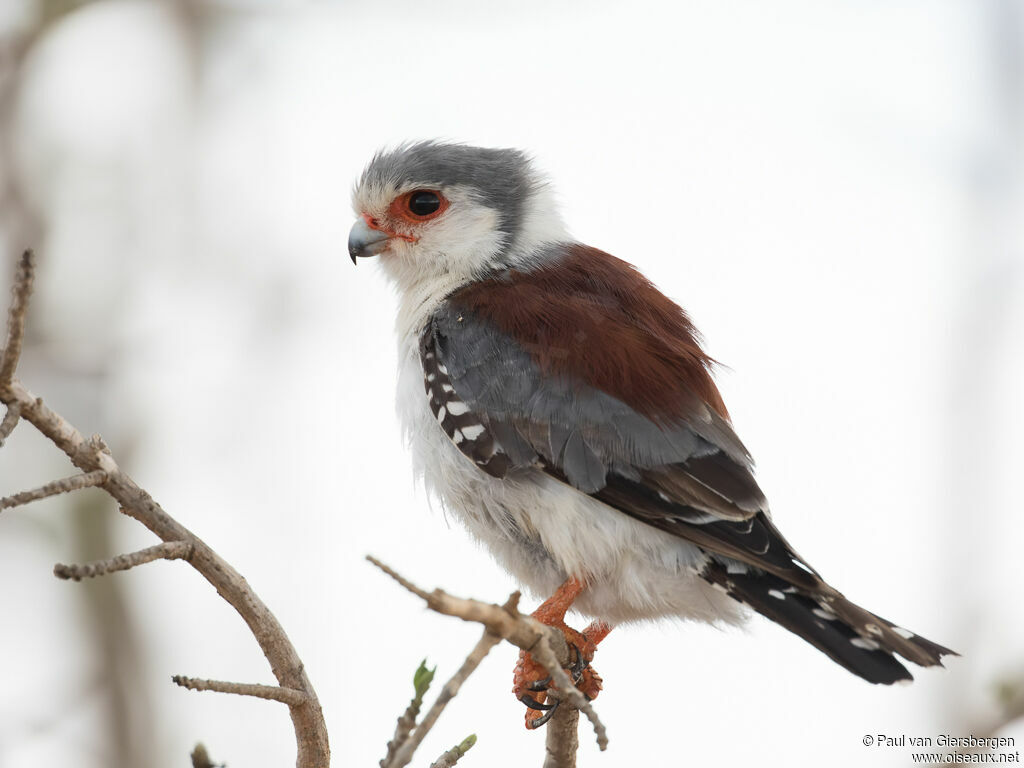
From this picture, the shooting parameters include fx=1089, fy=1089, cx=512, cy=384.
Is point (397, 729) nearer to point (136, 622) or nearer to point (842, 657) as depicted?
point (842, 657)

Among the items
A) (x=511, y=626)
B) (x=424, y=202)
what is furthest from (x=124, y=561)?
(x=424, y=202)

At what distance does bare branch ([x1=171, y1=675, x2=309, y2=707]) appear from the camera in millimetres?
2281

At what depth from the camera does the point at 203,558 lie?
8.68 ft

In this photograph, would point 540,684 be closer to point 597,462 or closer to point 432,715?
point 597,462

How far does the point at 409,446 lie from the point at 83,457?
1.74 meters

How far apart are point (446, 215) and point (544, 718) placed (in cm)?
227

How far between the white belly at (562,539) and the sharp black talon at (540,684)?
12.7 inches

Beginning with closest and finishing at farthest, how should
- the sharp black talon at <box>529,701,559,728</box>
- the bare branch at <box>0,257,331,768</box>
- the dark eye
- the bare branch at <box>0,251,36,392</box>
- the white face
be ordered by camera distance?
the bare branch at <box>0,251,36,392</box>, the bare branch at <box>0,257,331,768</box>, the sharp black talon at <box>529,701,559,728</box>, the white face, the dark eye

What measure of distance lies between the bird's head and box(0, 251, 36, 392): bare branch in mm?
2501

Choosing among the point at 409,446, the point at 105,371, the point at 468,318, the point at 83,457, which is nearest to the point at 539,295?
the point at 468,318

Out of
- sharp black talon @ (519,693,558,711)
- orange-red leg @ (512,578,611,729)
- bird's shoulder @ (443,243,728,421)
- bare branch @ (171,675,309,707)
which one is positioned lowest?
bare branch @ (171,675,309,707)

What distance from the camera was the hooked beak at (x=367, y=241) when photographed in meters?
4.98

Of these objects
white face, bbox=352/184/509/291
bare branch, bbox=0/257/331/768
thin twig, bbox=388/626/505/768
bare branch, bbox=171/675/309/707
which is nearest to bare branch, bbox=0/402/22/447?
bare branch, bbox=0/257/331/768

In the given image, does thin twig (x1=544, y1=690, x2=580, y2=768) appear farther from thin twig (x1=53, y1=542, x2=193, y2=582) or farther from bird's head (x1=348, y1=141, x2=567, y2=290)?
bird's head (x1=348, y1=141, x2=567, y2=290)
